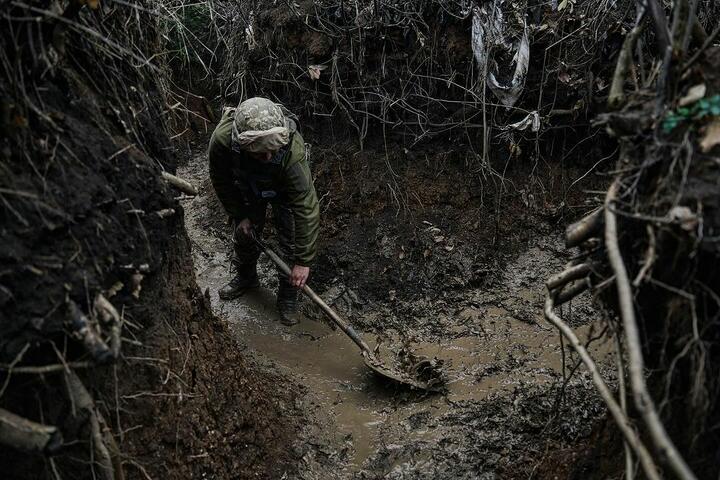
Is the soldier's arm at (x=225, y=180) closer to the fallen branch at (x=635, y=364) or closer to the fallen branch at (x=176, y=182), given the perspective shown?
the fallen branch at (x=176, y=182)

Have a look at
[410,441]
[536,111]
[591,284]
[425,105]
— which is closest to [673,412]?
[591,284]

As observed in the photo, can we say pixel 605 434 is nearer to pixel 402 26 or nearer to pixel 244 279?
pixel 244 279

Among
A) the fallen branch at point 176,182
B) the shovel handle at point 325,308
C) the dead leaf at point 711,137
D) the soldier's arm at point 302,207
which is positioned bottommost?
the shovel handle at point 325,308

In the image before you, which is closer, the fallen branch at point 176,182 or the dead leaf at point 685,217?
the dead leaf at point 685,217

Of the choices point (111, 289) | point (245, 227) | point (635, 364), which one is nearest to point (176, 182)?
point (111, 289)

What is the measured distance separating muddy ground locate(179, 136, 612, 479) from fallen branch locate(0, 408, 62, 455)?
1.71m

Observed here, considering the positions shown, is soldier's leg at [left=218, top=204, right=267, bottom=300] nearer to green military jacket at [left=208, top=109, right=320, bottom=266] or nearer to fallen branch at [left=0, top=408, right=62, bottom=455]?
A: green military jacket at [left=208, top=109, right=320, bottom=266]

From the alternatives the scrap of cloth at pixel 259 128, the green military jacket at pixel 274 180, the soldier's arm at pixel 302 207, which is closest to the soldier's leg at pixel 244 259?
the green military jacket at pixel 274 180

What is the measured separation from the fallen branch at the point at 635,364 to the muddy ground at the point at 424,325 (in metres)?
1.49

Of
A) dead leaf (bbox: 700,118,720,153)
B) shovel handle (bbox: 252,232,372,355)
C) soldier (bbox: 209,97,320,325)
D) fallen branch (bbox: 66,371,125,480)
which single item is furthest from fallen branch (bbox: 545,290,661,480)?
soldier (bbox: 209,97,320,325)

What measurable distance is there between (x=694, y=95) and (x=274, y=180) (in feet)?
8.86

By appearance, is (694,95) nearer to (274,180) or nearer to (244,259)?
(274,180)

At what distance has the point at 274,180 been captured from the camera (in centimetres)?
Answer: 397

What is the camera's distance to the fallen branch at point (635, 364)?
4.55 feet
